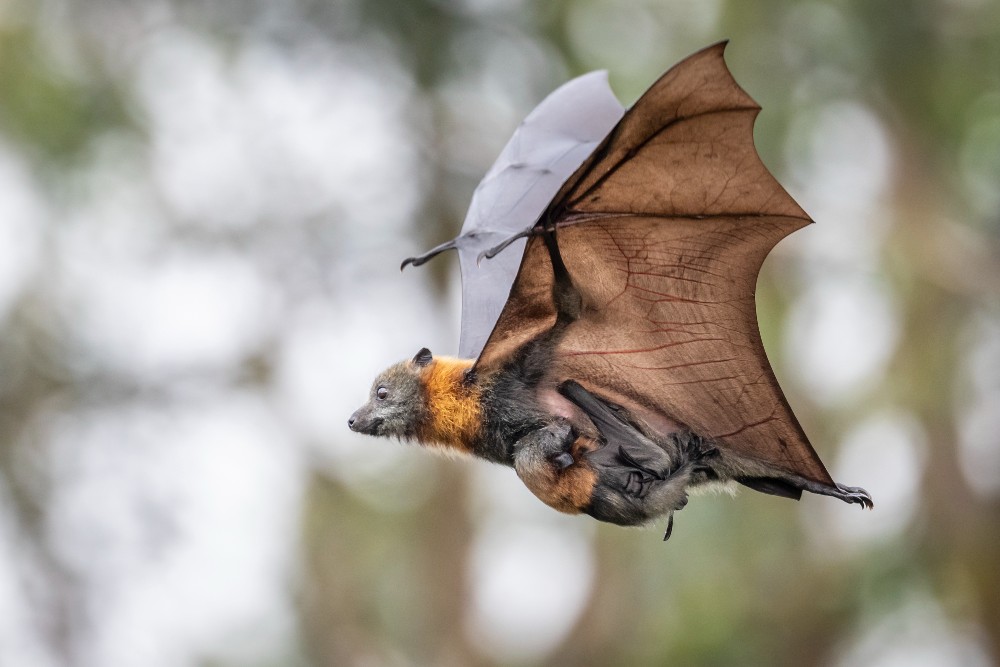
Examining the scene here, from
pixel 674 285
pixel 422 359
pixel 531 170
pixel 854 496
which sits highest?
pixel 531 170

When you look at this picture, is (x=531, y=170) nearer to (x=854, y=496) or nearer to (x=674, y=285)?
(x=674, y=285)

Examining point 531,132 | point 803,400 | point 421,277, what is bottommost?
point 803,400

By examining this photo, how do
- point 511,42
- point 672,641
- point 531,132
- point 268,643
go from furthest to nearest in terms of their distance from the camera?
point 268,643
point 672,641
point 511,42
point 531,132

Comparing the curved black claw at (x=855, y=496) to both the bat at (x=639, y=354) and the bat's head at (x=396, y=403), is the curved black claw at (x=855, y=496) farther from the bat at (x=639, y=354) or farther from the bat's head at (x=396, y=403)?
the bat's head at (x=396, y=403)

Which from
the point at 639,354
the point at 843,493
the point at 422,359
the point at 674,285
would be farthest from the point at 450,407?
the point at 843,493

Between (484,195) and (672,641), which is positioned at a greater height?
(484,195)

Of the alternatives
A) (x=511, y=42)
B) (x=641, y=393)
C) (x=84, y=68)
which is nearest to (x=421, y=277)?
(x=511, y=42)

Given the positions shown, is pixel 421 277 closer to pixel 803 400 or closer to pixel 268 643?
pixel 803 400

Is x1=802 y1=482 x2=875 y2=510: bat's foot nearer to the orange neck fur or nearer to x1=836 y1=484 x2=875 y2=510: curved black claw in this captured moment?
x1=836 y1=484 x2=875 y2=510: curved black claw
